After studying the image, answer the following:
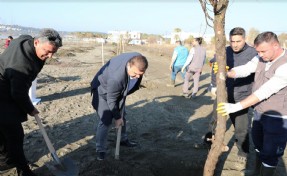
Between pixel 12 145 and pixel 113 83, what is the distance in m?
1.39

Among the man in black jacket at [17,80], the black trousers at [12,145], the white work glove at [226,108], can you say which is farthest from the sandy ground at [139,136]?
the white work glove at [226,108]

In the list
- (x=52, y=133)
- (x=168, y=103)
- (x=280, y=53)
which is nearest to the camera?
(x=280, y=53)

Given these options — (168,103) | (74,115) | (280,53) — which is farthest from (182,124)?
(280,53)

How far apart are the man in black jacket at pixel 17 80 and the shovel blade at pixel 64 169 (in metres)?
0.41

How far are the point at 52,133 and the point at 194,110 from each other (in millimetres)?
3732

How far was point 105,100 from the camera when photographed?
3922 millimetres

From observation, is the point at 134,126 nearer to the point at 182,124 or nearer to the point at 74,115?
the point at 182,124

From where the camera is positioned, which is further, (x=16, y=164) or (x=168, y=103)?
(x=168, y=103)

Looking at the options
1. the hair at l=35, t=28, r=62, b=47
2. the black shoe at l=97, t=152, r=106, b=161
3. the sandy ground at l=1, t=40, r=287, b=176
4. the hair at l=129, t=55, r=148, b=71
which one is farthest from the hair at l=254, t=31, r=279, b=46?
the black shoe at l=97, t=152, r=106, b=161

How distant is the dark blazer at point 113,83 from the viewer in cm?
355

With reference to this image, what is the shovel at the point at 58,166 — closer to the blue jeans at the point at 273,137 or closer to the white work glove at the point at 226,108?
the white work glove at the point at 226,108

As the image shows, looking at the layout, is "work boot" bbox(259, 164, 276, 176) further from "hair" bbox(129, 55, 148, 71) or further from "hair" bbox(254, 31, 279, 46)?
"hair" bbox(129, 55, 148, 71)

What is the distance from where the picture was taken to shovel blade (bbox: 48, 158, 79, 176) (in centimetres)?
345

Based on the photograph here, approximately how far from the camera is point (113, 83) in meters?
3.53
